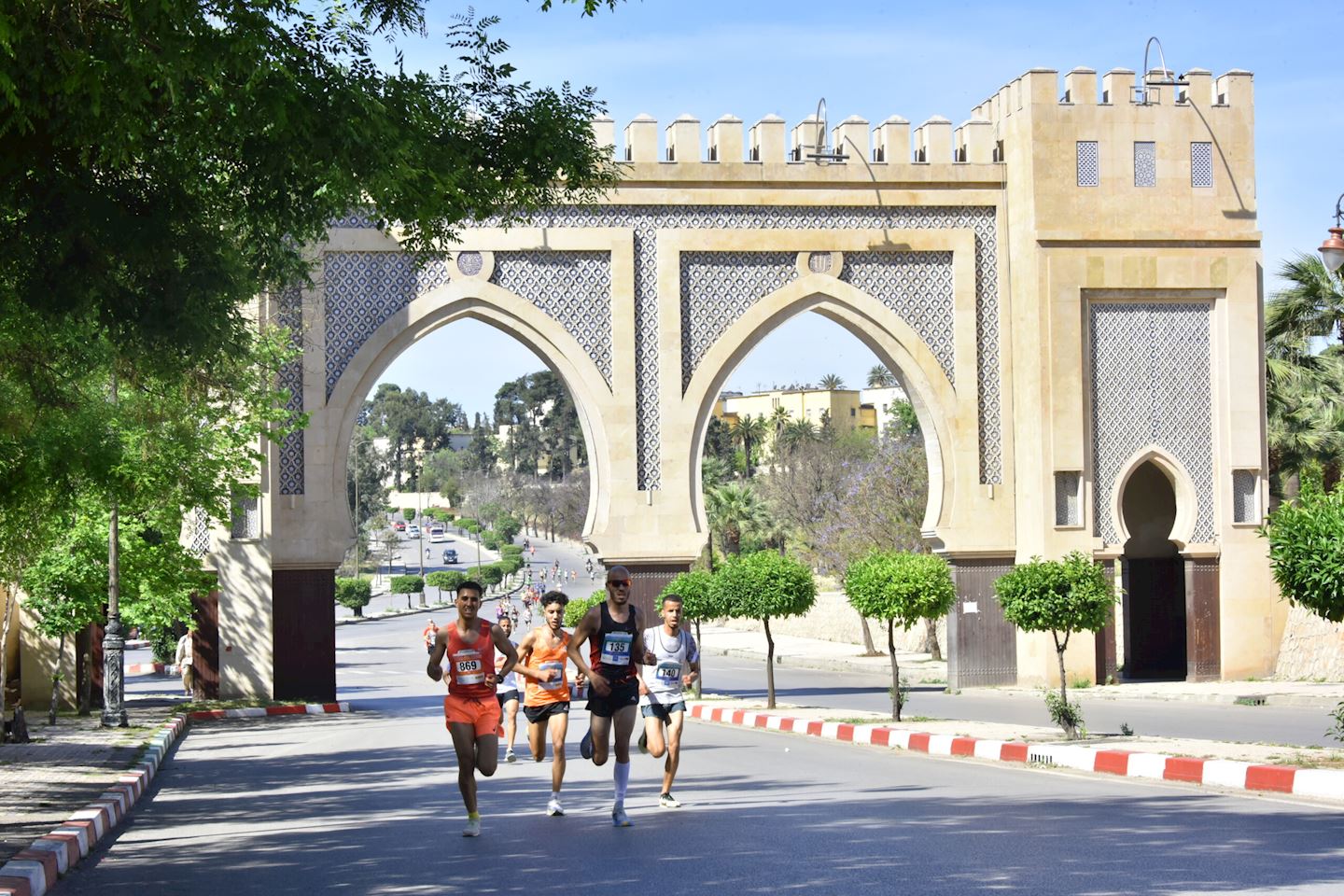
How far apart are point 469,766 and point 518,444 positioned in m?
130

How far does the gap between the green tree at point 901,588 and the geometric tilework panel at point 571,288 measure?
269 inches

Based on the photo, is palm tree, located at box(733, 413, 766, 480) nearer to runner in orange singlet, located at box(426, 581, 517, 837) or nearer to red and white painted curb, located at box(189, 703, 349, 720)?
red and white painted curb, located at box(189, 703, 349, 720)

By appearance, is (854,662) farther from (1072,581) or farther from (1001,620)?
(1072,581)

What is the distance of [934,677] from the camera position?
34.2 metres

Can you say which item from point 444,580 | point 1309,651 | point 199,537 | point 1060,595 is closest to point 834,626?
point 1309,651

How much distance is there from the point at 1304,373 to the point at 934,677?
8718 millimetres

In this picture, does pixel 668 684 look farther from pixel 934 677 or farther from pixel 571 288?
pixel 934 677

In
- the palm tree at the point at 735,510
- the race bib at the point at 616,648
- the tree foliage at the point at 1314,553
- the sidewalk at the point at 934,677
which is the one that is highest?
the palm tree at the point at 735,510

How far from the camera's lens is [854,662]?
131 feet

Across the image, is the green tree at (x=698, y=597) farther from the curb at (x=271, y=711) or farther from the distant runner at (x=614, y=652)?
the distant runner at (x=614, y=652)

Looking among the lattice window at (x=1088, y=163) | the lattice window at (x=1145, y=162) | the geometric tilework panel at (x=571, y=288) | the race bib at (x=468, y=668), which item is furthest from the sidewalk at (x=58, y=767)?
the lattice window at (x=1145, y=162)

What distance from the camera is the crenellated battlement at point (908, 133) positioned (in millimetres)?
26344

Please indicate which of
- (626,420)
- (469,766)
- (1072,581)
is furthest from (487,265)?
(469,766)

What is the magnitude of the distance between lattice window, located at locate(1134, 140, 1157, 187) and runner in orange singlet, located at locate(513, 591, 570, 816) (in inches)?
631
